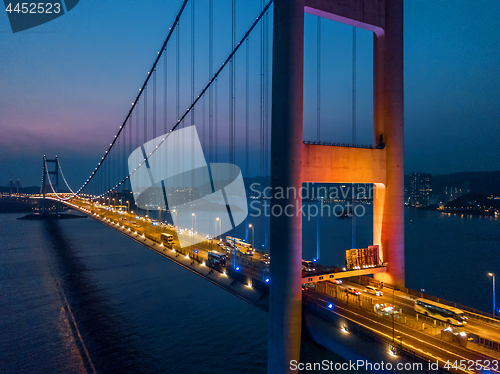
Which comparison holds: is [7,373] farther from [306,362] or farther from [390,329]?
[390,329]

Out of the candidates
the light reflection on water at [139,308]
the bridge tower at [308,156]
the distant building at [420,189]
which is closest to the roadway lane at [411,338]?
the bridge tower at [308,156]

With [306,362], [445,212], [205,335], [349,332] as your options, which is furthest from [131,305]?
[445,212]

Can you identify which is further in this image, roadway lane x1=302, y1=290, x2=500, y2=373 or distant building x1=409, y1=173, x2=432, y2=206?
distant building x1=409, y1=173, x2=432, y2=206

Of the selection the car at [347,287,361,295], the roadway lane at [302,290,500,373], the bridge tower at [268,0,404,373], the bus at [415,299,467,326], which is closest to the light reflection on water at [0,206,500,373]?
the roadway lane at [302,290,500,373]

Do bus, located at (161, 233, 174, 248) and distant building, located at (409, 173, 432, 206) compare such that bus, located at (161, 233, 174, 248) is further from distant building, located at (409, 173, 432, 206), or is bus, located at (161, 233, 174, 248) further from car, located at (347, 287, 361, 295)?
distant building, located at (409, 173, 432, 206)

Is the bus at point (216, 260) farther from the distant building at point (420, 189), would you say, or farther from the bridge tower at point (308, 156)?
the distant building at point (420, 189)

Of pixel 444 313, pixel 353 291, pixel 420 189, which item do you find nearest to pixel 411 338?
pixel 444 313
